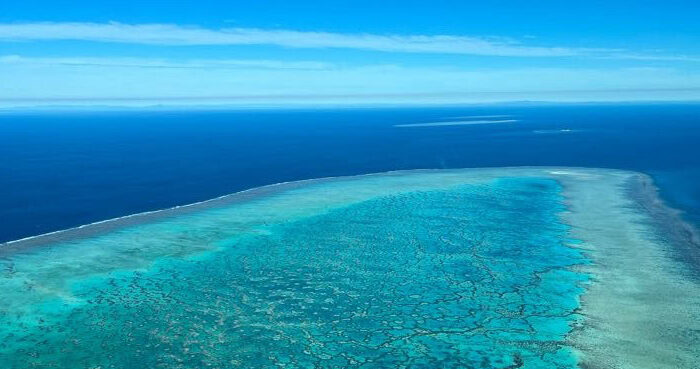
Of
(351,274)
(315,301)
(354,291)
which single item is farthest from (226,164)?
(315,301)

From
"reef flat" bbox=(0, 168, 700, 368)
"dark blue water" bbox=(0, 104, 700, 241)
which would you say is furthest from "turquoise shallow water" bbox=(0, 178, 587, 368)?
"dark blue water" bbox=(0, 104, 700, 241)

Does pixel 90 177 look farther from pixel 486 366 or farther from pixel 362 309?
pixel 486 366

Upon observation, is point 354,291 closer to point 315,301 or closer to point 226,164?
point 315,301

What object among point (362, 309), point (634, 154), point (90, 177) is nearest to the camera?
point (362, 309)

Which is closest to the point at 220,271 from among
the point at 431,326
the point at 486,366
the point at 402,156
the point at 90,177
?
the point at 431,326

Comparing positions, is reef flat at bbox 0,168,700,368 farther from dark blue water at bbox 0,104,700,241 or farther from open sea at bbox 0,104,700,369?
dark blue water at bbox 0,104,700,241

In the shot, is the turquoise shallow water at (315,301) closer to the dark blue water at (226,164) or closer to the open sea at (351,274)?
the open sea at (351,274)

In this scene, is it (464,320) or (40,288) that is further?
(40,288)
